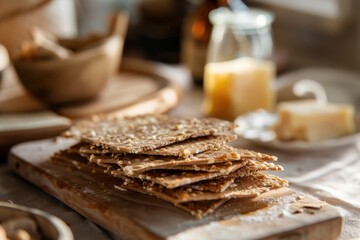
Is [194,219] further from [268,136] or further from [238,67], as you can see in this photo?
[238,67]

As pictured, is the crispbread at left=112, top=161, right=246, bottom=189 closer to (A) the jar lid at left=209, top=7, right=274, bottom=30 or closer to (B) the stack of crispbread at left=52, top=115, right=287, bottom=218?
(B) the stack of crispbread at left=52, top=115, right=287, bottom=218

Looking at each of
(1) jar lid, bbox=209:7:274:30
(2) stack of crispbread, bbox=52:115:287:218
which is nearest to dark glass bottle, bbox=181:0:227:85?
(1) jar lid, bbox=209:7:274:30

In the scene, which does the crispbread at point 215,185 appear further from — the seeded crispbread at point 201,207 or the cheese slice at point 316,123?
the cheese slice at point 316,123

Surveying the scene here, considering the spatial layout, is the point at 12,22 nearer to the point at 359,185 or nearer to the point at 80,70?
the point at 80,70

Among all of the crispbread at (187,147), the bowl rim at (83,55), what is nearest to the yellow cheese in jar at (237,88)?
the bowl rim at (83,55)

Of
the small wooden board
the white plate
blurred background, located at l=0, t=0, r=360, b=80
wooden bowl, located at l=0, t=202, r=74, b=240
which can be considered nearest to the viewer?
wooden bowl, located at l=0, t=202, r=74, b=240

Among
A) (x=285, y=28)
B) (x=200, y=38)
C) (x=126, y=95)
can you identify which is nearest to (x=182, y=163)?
(x=126, y=95)
